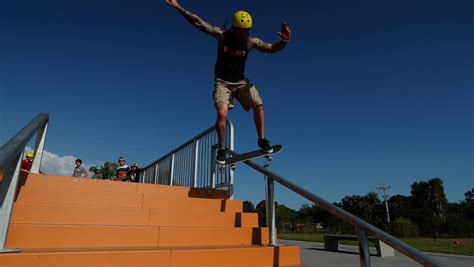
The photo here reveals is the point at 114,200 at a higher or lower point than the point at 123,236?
higher

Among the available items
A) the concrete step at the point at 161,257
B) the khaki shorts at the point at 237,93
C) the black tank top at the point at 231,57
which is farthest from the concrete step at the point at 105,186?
the black tank top at the point at 231,57

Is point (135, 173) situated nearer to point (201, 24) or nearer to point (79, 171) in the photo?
point (79, 171)

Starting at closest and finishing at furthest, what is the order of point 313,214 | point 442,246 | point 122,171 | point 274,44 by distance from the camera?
point 274,44 → point 122,171 → point 442,246 → point 313,214

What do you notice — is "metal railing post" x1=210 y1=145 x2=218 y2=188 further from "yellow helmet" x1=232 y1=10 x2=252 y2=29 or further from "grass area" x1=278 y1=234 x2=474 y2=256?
"grass area" x1=278 y1=234 x2=474 y2=256

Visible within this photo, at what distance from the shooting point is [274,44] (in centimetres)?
445

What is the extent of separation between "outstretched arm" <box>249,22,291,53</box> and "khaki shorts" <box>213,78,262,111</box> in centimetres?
53

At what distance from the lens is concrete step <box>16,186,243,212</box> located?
347cm

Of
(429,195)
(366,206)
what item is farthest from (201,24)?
(429,195)

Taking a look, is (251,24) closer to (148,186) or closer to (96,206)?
(148,186)

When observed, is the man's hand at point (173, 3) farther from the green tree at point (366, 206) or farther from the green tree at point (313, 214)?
the green tree at point (313, 214)

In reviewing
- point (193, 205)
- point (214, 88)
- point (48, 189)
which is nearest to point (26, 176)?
point (48, 189)

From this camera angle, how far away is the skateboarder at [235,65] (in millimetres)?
4379

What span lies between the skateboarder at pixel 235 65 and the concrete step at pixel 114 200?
26.6 inches

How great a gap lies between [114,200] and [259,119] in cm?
221
